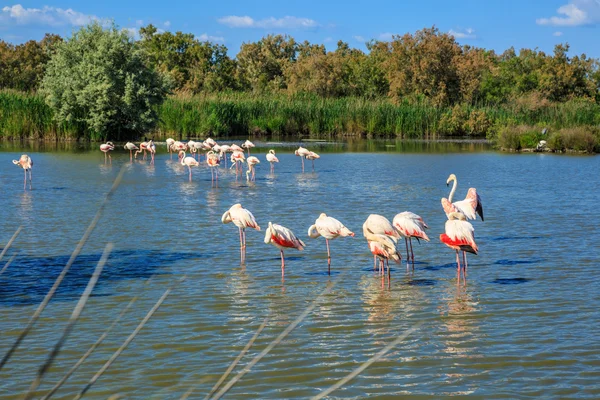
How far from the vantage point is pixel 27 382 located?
5.45 meters

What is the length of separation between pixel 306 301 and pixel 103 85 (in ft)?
89.0

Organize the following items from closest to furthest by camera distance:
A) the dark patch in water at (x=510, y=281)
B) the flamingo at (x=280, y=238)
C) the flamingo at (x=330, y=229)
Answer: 1. the dark patch in water at (x=510, y=281)
2. the flamingo at (x=280, y=238)
3. the flamingo at (x=330, y=229)

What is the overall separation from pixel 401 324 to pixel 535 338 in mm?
1103

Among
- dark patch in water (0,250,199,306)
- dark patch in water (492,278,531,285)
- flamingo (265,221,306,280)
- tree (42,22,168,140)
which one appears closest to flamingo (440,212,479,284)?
dark patch in water (492,278,531,285)

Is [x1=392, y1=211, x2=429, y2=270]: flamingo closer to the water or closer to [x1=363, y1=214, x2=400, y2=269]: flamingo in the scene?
[x1=363, y1=214, x2=400, y2=269]: flamingo

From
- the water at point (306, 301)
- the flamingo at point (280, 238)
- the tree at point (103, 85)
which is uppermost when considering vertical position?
the tree at point (103, 85)

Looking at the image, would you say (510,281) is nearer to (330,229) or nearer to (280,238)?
(330,229)

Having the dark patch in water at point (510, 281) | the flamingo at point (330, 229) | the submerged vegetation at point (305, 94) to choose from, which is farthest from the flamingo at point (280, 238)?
the submerged vegetation at point (305, 94)

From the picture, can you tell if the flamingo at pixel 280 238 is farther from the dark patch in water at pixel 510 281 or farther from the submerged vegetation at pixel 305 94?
the submerged vegetation at pixel 305 94

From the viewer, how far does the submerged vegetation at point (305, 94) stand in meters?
34.3

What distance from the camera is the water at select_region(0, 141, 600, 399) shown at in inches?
219

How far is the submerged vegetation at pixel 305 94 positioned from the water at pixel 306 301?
721 inches

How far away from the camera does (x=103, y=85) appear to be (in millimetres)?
32969

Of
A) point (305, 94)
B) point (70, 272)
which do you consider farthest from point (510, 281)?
point (305, 94)
